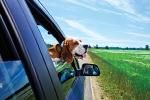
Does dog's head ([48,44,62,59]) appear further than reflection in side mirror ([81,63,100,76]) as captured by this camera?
Yes

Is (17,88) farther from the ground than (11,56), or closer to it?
closer to it

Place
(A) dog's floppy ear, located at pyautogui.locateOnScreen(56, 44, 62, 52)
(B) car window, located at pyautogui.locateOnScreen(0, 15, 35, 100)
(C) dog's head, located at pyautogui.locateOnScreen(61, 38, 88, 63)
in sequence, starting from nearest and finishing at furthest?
(B) car window, located at pyautogui.locateOnScreen(0, 15, 35, 100), (A) dog's floppy ear, located at pyautogui.locateOnScreen(56, 44, 62, 52), (C) dog's head, located at pyautogui.locateOnScreen(61, 38, 88, 63)

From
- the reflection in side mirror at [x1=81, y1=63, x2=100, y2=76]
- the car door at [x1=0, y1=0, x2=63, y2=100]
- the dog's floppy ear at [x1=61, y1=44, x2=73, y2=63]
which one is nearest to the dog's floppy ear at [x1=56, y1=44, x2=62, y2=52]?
the dog's floppy ear at [x1=61, y1=44, x2=73, y2=63]

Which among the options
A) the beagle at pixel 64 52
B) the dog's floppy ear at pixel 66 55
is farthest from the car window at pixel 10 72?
the dog's floppy ear at pixel 66 55

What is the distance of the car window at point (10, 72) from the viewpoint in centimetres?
190

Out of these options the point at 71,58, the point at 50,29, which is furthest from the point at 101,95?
the point at 50,29

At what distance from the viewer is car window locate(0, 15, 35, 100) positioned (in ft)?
6.23

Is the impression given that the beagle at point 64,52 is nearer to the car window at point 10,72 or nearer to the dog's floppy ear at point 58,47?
the dog's floppy ear at point 58,47

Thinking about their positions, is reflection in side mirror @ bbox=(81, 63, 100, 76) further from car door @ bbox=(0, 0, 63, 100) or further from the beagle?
car door @ bbox=(0, 0, 63, 100)

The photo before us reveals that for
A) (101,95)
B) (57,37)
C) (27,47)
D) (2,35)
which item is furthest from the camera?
(101,95)

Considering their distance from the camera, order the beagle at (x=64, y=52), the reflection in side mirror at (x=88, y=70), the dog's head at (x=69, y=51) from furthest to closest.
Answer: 1. the dog's head at (x=69, y=51)
2. the beagle at (x=64, y=52)
3. the reflection in side mirror at (x=88, y=70)

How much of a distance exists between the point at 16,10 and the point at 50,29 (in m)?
2.18

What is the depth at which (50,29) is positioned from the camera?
4281mm

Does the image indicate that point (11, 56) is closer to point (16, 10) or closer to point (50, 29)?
point (16, 10)
